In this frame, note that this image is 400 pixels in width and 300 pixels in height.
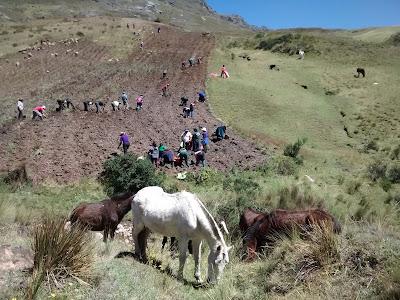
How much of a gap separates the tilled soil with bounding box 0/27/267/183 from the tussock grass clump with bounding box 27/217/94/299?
441 inches

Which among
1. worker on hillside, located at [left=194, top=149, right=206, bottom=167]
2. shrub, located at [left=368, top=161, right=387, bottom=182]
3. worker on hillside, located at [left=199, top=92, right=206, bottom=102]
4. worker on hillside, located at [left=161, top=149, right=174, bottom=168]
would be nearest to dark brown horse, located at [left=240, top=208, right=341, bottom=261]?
worker on hillside, located at [left=194, top=149, right=206, bottom=167]

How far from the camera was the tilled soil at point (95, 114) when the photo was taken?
18.2m

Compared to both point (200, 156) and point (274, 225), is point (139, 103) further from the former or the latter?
point (274, 225)

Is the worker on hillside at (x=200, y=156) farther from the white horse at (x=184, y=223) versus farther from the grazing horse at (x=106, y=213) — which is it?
the white horse at (x=184, y=223)

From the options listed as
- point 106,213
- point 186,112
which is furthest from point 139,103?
point 106,213

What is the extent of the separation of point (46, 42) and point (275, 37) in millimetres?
33568

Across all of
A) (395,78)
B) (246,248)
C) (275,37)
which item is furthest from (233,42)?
(246,248)

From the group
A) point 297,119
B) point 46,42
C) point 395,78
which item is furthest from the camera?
point 46,42

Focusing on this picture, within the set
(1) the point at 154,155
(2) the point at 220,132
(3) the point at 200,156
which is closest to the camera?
(1) the point at 154,155

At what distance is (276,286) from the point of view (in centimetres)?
709

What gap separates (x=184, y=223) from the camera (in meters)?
8.08

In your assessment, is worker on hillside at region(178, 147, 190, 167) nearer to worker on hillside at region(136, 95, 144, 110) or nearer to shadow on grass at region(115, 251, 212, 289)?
worker on hillside at region(136, 95, 144, 110)

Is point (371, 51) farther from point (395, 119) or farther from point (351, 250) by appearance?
point (351, 250)

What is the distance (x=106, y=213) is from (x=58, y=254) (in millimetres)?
5245
